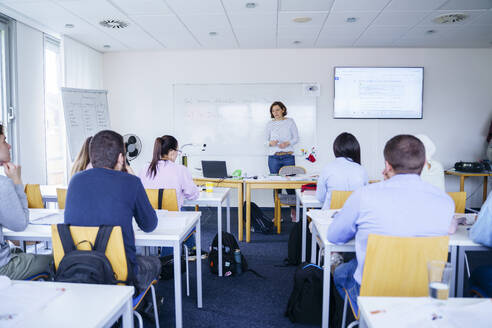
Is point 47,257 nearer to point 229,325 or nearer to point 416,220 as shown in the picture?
point 229,325

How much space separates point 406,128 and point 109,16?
4.78 meters

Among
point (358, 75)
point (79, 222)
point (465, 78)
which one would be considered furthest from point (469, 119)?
point (79, 222)

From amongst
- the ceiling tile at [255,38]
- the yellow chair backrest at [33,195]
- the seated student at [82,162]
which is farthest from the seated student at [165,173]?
the ceiling tile at [255,38]

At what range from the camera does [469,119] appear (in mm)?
5738

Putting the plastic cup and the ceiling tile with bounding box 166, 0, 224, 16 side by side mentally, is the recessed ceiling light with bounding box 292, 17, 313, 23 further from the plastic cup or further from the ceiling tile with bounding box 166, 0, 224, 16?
the plastic cup

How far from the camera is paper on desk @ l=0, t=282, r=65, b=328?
993 millimetres

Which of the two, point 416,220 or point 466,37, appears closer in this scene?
point 416,220

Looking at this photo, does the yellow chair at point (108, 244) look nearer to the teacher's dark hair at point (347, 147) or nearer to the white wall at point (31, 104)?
the teacher's dark hair at point (347, 147)

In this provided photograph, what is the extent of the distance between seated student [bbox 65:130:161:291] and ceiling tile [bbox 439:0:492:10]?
379 centimetres

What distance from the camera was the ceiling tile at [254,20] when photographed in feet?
A: 13.4

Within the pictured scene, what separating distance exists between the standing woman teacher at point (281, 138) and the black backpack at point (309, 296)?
3.17m

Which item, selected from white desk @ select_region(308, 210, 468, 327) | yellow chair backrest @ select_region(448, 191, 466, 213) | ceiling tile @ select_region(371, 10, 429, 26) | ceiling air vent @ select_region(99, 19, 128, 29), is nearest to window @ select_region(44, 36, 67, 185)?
ceiling air vent @ select_region(99, 19, 128, 29)

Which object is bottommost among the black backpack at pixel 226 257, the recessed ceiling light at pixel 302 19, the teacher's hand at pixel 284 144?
the black backpack at pixel 226 257

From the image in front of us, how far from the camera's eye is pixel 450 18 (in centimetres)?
421
